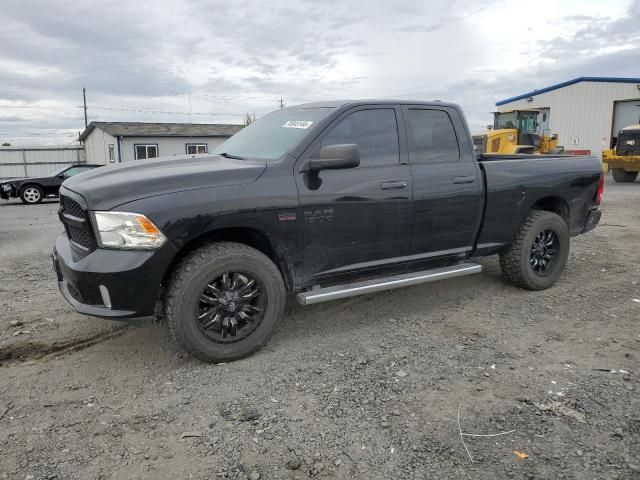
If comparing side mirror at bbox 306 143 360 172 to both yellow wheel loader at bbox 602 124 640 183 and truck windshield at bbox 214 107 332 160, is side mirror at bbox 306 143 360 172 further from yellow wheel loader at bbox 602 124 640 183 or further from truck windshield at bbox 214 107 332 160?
yellow wheel loader at bbox 602 124 640 183

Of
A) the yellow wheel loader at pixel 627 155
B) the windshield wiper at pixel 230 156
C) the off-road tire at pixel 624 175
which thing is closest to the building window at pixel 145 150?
the yellow wheel loader at pixel 627 155

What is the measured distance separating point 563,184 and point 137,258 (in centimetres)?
456

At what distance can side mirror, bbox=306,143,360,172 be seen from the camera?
389 cm

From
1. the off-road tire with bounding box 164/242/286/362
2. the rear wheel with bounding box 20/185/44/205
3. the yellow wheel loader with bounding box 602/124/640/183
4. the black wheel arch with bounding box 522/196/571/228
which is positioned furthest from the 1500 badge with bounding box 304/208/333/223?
the yellow wheel loader with bounding box 602/124/640/183

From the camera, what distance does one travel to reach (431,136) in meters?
4.86

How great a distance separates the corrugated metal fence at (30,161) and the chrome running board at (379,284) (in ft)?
112

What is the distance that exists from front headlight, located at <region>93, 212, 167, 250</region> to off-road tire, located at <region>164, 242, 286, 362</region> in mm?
326

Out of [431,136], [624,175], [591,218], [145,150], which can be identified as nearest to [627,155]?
[624,175]

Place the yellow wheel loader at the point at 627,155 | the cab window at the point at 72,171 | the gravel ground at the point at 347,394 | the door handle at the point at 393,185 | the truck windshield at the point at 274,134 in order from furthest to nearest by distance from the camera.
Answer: the yellow wheel loader at the point at 627,155 → the cab window at the point at 72,171 → the door handle at the point at 393,185 → the truck windshield at the point at 274,134 → the gravel ground at the point at 347,394

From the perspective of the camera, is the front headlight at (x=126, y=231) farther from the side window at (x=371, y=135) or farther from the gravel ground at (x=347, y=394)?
the side window at (x=371, y=135)

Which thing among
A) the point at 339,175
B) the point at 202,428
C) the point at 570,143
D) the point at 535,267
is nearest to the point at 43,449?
the point at 202,428

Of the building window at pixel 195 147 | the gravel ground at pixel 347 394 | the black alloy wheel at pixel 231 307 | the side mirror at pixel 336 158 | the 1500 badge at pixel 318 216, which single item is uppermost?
the building window at pixel 195 147

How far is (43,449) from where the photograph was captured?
2.84 m

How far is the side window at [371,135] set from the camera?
4.38m
